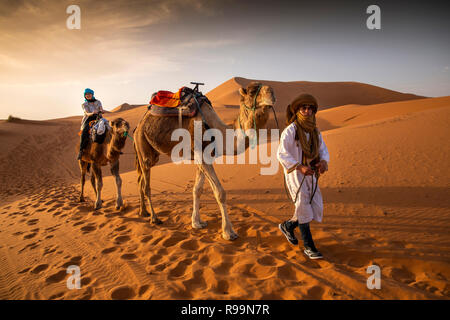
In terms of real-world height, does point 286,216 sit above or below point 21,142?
below

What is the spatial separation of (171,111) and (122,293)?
2876mm

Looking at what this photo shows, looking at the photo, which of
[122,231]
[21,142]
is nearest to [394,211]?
[122,231]

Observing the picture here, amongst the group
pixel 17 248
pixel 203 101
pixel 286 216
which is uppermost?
pixel 203 101

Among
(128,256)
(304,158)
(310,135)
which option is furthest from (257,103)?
(128,256)

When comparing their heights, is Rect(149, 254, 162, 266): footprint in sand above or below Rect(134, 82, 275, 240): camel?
below

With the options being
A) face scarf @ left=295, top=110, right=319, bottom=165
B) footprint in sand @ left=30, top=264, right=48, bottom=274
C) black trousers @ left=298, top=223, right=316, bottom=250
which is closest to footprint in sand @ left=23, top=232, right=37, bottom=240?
footprint in sand @ left=30, top=264, right=48, bottom=274

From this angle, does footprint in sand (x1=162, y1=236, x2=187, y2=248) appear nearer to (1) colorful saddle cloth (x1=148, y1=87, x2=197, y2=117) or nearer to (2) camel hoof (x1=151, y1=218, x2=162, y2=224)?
(2) camel hoof (x1=151, y1=218, x2=162, y2=224)

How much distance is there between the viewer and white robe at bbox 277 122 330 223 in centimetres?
310

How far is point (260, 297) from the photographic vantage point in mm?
2414

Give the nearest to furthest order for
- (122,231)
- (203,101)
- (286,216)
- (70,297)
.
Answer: (70,297) → (203,101) → (122,231) → (286,216)

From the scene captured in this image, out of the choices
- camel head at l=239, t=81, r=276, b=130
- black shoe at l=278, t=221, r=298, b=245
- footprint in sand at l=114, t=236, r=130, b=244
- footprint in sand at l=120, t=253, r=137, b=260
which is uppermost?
camel head at l=239, t=81, r=276, b=130

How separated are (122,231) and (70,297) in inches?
72.4

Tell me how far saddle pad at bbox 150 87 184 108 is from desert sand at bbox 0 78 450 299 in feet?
7.87
